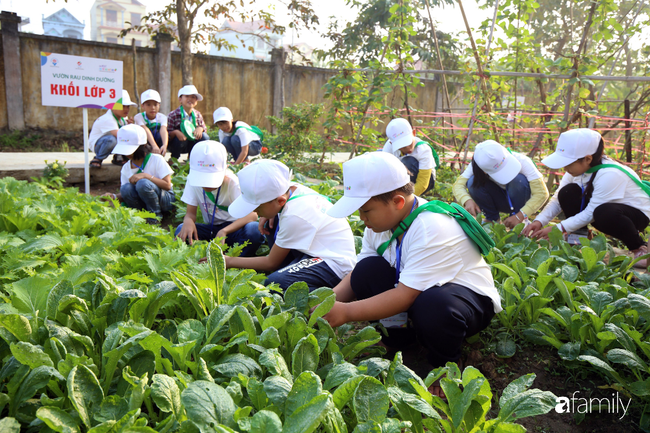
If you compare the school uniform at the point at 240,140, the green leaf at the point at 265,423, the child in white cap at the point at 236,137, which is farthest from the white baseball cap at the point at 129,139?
the green leaf at the point at 265,423

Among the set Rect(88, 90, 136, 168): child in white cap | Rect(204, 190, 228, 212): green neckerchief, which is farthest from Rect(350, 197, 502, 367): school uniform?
Rect(88, 90, 136, 168): child in white cap

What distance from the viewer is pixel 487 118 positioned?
618 cm

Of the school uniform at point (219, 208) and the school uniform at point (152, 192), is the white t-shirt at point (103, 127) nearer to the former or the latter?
the school uniform at point (152, 192)

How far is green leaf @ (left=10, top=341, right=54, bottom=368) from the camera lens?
1353mm

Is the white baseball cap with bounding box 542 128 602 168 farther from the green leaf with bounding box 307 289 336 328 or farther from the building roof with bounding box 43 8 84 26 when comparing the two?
the building roof with bounding box 43 8 84 26

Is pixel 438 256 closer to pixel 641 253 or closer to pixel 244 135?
pixel 641 253

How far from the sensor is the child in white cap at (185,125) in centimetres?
673

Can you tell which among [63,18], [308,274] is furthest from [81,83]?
[63,18]

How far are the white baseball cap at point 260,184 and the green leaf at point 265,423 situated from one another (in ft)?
5.30

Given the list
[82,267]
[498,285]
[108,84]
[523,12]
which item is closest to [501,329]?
[498,285]

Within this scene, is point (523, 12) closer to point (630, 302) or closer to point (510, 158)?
point (510, 158)

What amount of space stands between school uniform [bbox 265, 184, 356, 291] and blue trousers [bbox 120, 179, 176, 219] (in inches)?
90.4

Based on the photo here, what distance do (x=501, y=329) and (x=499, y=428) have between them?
125 cm

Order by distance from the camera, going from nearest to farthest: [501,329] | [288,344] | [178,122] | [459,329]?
[288,344] → [459,329] → [501,329] → [178,122]
